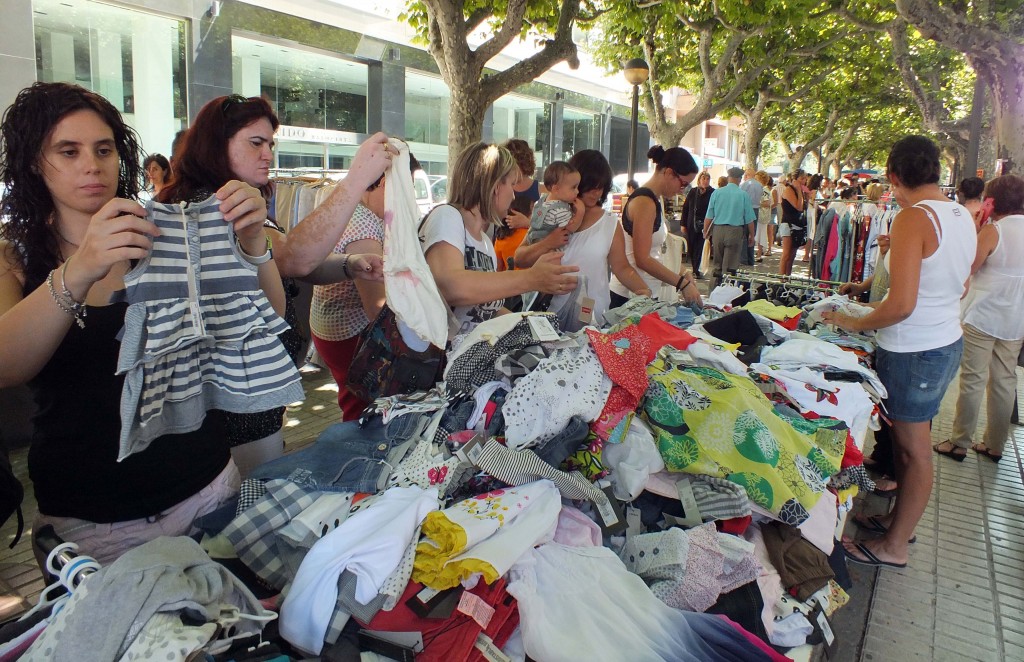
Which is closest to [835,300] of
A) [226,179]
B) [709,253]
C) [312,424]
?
[226,179]

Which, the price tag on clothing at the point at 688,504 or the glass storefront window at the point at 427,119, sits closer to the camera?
the price tag on clothing at the point at 688,504

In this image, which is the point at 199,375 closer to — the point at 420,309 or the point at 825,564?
the point at 420,309

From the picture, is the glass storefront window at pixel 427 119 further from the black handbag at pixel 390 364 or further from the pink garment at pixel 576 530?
A: the pink garment at pixel 576 530

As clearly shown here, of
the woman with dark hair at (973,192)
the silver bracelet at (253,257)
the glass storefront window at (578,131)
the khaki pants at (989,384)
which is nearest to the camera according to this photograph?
the silver bracelet at (253,257)

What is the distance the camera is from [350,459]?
1.76 m

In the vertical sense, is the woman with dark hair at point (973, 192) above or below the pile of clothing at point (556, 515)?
above

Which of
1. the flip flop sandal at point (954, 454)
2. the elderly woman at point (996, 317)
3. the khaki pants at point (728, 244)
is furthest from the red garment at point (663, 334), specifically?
the khaki pants at point (728, 244)

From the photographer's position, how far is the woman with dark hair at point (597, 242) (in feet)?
12.9

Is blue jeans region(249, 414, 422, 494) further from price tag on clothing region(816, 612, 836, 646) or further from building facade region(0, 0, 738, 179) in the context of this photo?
building facade region(0, 0, 738, 179)

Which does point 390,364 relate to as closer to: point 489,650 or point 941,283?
point 489,650

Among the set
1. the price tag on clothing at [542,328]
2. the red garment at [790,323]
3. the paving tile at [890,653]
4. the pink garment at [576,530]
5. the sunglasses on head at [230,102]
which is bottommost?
the paving tile at [890,653]

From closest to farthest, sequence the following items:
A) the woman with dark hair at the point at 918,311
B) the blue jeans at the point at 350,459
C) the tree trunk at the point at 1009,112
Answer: the blue jeans at the point at 350,459, the woman with dark hair at the point at 918,311, the tree trunk at the point at 1009,112

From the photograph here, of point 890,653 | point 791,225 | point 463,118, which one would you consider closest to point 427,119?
point 791,225

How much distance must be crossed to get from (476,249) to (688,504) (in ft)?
3.93
